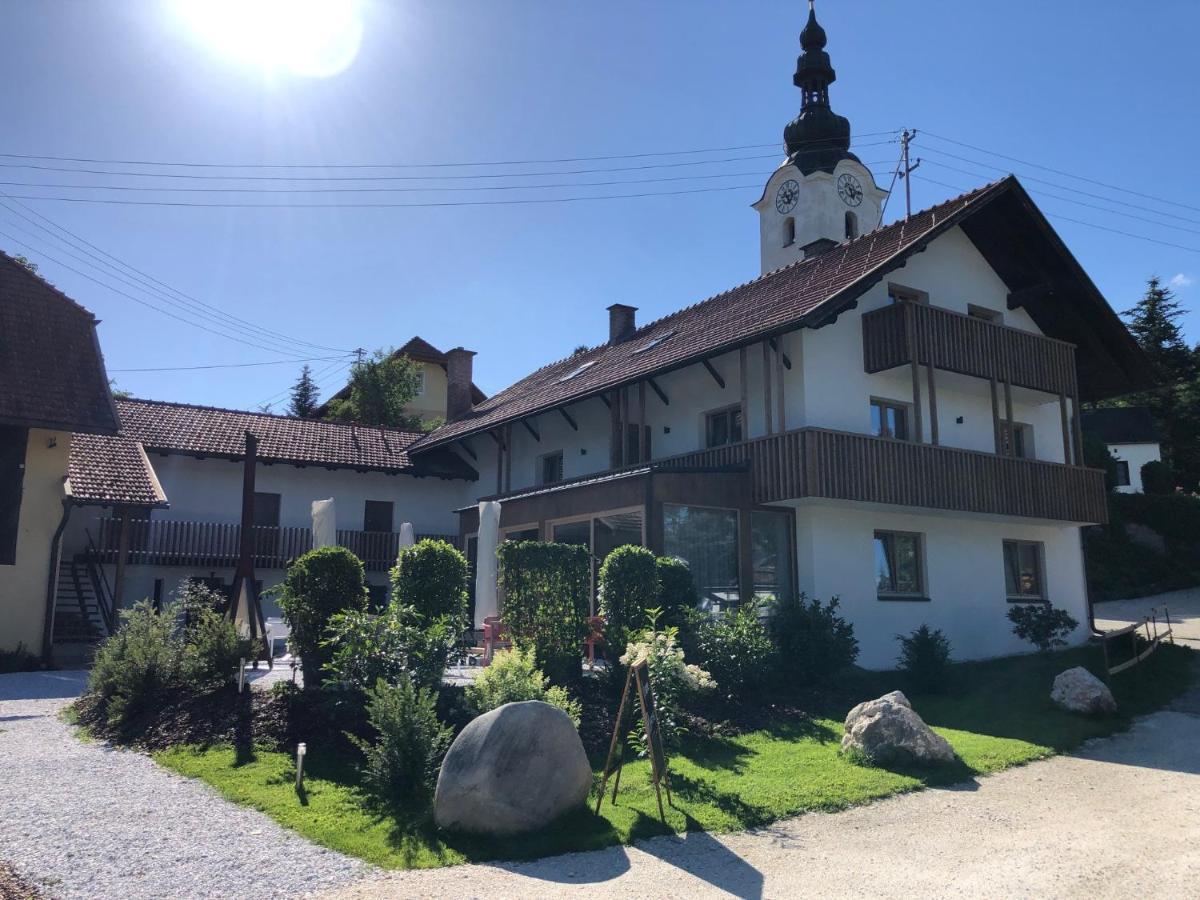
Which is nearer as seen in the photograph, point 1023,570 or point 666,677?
point 666,677

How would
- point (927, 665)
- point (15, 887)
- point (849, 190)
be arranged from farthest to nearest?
point (849, 190)
point (927, 665)
point (15, 887)

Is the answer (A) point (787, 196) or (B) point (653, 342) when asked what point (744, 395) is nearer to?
(B) point (653, 342)

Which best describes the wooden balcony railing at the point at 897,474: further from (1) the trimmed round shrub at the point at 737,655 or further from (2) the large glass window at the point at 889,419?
(1) the trimmed round shrub at the point at 737,655

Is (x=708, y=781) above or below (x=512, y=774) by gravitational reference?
below

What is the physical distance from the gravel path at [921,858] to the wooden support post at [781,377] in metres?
8.34

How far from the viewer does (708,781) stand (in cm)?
901

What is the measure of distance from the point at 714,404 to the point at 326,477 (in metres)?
12.2

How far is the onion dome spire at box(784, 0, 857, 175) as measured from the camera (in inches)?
1437

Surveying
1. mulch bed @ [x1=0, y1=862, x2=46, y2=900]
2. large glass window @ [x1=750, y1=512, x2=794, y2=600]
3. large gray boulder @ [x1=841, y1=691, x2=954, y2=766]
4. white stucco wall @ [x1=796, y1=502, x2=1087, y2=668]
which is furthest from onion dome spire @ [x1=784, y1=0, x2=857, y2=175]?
mulch bed @ [x1=0, y1=862, x2=46, y2=900]

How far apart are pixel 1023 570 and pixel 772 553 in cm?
713

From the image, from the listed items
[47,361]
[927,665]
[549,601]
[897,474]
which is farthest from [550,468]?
[549,601]

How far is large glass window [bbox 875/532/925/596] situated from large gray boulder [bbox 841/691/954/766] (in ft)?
25.6

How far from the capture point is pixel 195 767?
9.02 metres

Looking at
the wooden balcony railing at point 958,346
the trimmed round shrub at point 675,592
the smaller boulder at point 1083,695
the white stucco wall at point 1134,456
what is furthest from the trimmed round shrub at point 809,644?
the white stucco wall at point 1134,456
